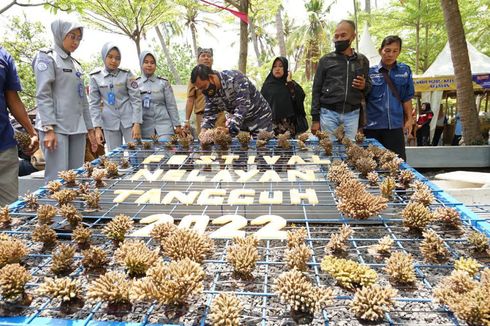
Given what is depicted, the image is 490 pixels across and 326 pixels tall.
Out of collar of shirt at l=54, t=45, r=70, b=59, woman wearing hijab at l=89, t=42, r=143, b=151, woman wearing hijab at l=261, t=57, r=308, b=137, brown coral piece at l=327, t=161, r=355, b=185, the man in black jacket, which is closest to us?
brown coral piece at l=327, t=161, r=355, b=185

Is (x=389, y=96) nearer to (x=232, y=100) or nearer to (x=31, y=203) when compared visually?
(x=232, y=100)

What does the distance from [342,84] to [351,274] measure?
286cm

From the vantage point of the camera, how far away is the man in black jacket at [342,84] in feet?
12.6

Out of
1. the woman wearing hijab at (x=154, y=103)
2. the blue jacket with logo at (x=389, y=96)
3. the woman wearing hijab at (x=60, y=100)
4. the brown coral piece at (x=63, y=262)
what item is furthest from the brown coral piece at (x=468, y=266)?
the woman wearing hijab at (x=154, y=103)

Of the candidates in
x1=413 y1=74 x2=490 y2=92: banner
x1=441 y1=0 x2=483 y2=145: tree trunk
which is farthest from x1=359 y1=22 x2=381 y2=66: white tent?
x1=441 y1=0 x2=483 y2=145: tree trunk

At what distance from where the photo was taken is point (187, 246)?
1475 mm

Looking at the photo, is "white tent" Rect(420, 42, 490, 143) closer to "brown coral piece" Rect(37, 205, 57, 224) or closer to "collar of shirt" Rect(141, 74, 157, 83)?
"collar of shirt" Rect(141, 74, 157, 83)

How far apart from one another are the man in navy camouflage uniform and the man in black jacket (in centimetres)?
57

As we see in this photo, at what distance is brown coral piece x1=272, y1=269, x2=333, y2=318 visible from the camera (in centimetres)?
116

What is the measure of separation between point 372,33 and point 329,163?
1308 cm

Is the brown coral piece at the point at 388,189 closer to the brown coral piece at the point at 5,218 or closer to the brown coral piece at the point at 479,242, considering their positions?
the brown coral piece at the point at 479,242

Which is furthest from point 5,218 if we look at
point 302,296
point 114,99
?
Result: point 114,99

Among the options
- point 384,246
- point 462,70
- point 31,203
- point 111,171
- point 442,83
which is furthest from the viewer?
point 442,83

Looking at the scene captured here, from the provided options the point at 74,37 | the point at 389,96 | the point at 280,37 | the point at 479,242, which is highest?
the point at 280,37
